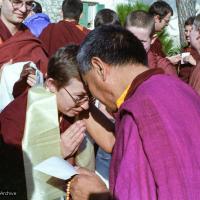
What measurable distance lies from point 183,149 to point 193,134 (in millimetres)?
98

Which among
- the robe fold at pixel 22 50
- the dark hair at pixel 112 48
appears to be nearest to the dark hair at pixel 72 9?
the robe fold at pixel 22 50

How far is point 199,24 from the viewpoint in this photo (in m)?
3.86

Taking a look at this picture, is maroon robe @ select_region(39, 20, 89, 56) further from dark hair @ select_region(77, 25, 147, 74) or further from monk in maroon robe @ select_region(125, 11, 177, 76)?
dark hair @ select_region(77, 25, 147, 74)

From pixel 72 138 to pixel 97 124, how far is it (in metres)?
0.30

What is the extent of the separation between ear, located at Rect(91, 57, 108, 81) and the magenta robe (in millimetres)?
207

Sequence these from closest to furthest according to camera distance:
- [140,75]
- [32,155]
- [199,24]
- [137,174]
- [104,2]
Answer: [137,174]
[140,75]
[32,155]
[199,24]
[104,2]

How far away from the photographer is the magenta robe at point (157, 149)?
1.86 metres

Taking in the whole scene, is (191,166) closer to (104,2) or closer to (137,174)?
(137,174)

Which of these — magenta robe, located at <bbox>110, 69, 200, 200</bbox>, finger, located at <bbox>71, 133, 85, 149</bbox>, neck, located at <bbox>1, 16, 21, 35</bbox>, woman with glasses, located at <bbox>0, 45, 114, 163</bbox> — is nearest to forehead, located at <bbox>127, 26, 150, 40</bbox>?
neck, located at <bbox>1, 16, 21, 35</bbox>

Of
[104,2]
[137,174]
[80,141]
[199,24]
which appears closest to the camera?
[137,174]

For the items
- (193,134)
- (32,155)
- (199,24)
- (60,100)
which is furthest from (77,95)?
(199,24)

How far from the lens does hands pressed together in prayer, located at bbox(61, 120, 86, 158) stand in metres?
2.58

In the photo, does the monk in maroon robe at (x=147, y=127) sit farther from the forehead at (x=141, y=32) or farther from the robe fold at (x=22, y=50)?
the forehead at (x=141, y=32)

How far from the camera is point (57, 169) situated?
220cm
